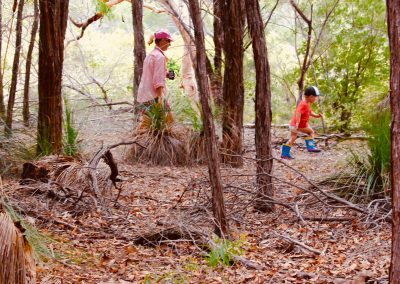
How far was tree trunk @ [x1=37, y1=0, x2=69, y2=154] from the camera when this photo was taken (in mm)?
6793

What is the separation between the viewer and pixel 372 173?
20.1ft

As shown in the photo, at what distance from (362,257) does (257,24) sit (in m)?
2.04

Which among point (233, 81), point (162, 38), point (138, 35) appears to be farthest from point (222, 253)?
point (138, 35)

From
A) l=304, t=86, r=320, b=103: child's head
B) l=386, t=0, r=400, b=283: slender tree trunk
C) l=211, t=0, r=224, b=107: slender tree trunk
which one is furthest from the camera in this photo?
l=211, t=0, r=224, b=107: slender tree trunk

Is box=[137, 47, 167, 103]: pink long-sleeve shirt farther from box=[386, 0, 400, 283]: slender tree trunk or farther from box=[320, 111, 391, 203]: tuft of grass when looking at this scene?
box=[386, 0, 400, 283]: slender tree trunk

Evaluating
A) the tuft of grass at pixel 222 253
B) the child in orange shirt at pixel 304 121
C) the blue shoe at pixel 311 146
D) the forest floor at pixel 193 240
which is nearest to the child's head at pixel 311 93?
the child in orange shirt at pixel 304 121

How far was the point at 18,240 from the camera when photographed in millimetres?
2697

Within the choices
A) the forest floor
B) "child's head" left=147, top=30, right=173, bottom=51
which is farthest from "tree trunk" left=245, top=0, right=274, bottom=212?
"child's head" left=147, top=30, right=173, bottom=51

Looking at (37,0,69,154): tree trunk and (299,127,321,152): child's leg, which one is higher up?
(37,0,69,154): tree trunk

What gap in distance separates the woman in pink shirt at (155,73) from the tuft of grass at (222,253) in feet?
14.4

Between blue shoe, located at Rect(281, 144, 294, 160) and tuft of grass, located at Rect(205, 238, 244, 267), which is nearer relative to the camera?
tuft of grass, located at Rect(205, 238, 244, 267)

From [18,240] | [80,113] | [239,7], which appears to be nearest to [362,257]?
[18,240]

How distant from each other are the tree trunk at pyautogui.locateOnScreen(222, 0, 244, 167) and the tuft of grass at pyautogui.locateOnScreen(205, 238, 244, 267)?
11.2 ft

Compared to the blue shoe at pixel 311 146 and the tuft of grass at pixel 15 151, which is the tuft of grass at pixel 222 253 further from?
the blue shoe at pixel 311 146
